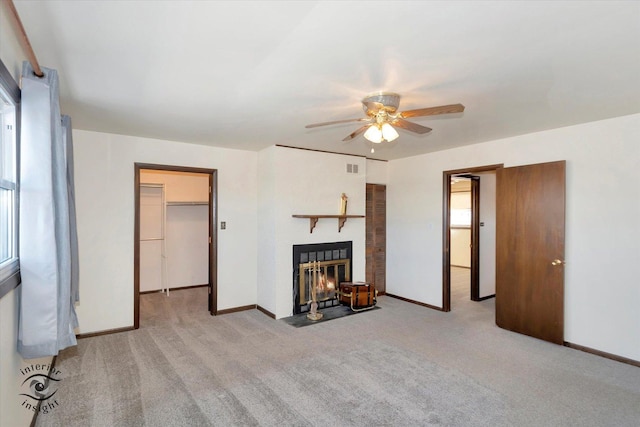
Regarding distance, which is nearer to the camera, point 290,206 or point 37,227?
point 37,227

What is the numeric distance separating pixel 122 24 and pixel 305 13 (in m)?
0.97

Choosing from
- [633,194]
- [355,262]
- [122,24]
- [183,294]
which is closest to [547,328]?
[633,194]

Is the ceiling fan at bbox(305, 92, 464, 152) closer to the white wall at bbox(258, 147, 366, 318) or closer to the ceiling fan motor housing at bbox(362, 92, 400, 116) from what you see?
the ceiling fan motor housing at bbox(362, 92, 400, 116)

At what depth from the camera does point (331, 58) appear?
2074 millimetres

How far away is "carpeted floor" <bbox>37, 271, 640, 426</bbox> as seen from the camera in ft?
7.72

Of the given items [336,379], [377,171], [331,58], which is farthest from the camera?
[377,171]

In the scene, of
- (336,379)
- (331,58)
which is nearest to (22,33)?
(331,58)

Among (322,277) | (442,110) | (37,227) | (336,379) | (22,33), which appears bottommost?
(336,379)

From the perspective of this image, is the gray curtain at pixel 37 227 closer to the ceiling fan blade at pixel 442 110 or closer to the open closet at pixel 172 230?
the ceiling fan blade at pixel 442 110

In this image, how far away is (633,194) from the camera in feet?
10.5

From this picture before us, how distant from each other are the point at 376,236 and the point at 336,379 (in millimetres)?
3269

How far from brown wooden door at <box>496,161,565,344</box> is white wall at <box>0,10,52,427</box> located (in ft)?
15.1

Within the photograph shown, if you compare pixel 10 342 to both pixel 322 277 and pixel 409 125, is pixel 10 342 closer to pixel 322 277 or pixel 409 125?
pixel 409 125

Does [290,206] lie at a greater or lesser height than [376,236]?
greater
